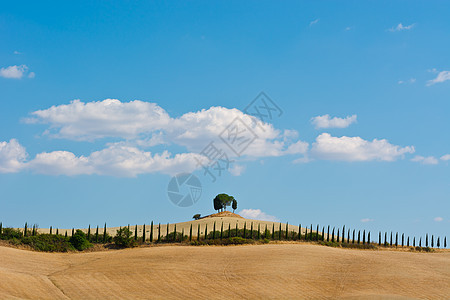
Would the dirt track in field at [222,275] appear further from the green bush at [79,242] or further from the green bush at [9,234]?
the green bush at [9,234]

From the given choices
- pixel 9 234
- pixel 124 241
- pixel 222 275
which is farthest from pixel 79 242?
pixel 222 275

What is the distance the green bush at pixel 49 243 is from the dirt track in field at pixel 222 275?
153 inches

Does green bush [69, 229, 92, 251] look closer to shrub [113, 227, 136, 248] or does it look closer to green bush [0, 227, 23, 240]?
shrub [113, 227, 136, 248]

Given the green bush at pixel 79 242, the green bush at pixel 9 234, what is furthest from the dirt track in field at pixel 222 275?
the green bush at pixel 9 234

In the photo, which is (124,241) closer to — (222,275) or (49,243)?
(49,243)

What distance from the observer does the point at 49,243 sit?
51094 mm

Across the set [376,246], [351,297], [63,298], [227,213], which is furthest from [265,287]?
[227,213]

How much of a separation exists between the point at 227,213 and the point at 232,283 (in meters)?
62.0

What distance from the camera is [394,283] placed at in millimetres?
34094

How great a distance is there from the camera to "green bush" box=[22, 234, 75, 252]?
4962 cm

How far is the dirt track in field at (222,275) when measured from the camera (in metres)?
31.3

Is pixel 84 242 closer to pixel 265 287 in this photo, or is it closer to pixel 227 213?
pixel 265 287

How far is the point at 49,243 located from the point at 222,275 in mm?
24080

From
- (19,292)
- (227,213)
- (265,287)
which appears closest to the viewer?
(19,292)
